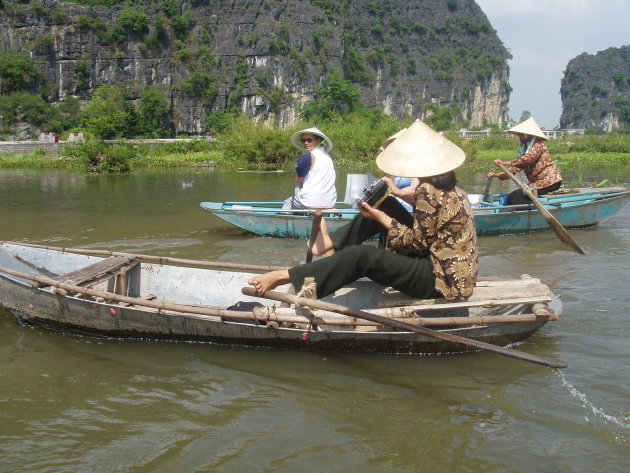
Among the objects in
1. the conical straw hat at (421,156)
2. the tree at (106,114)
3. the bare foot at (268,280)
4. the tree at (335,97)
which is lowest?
the bare foot at (268,280)

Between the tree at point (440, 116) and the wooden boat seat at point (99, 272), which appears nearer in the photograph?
the wooden boat seat at point (99, 272)

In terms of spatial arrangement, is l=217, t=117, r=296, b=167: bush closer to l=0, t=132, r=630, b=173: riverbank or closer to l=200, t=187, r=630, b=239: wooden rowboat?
l=0, t=132, r=630, b=173: riverbank

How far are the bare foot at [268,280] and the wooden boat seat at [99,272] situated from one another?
1612mm

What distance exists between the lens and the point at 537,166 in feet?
28.8

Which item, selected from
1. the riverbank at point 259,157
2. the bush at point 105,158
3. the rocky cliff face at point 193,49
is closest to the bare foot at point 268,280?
the riverbank at point 259,157

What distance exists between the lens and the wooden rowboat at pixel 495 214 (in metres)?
8.02

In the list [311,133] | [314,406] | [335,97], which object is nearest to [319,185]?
[311,133]

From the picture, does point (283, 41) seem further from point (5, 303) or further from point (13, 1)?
point (5, 303)

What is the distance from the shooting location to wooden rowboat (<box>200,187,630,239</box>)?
26.3ft

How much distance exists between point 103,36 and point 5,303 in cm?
5271

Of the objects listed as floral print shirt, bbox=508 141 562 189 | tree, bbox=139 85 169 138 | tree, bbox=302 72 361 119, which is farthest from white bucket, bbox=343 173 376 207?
tree, bbox=302 72 361 119

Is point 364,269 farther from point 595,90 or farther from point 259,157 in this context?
point 595,90

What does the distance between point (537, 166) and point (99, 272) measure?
21.9 feet

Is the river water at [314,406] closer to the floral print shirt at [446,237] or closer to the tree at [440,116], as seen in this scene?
the floral print shirt at [446,237]
